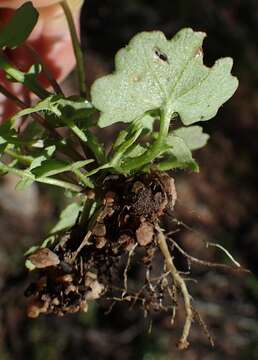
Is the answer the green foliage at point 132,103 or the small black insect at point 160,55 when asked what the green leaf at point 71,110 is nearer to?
the green foliage at point 132,103

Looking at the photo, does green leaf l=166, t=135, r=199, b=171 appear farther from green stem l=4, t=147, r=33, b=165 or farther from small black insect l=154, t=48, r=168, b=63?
green stem l=4, t=147, r=33, b=165

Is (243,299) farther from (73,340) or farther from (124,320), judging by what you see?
(73,340)

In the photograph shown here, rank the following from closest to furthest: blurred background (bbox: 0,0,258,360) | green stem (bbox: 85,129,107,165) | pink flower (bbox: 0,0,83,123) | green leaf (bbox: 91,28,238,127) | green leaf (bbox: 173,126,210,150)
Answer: green leaf (bbox: 91,28,238,127)
green stem (bbox: 85,129,107,165)
green leaf (bbox: 173,126,210,150)
pink flower (bbox: 0,0,83,123)
blurred background (bbox: 0,0,258,360)

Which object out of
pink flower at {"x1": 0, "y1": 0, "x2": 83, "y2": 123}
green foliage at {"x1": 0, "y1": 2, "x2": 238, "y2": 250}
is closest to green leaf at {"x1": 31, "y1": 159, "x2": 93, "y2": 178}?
green foliage at {"x1": 0, "y1": 2, "x2": 238, "y2": 250}

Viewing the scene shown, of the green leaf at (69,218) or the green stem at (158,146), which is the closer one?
the green stem at (158,146)

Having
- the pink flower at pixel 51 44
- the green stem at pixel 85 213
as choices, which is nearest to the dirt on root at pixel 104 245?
the green stem at pixel 85 213
